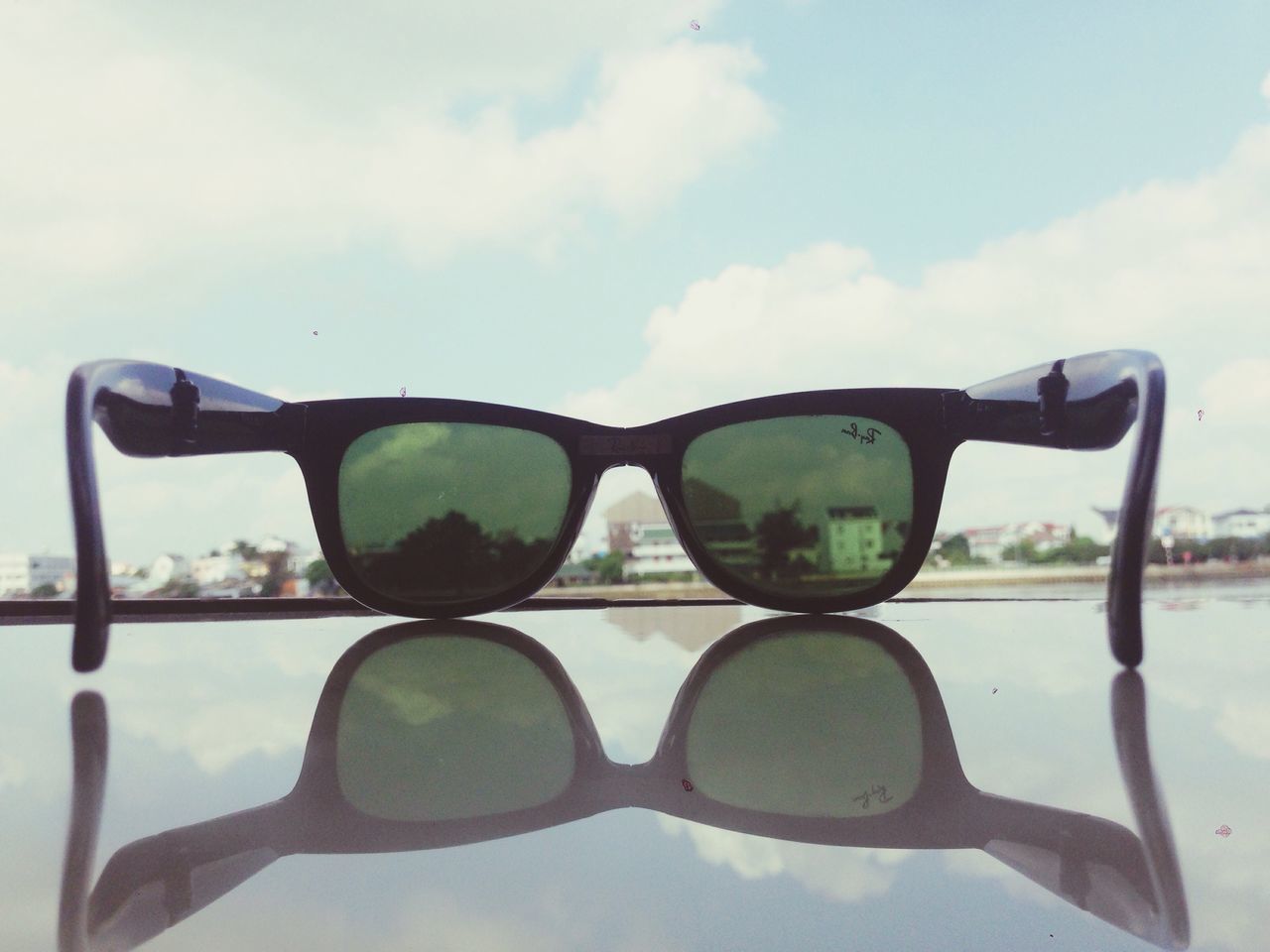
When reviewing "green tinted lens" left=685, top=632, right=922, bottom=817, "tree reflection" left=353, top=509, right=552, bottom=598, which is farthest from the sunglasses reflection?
"tree reflection" left=353, top=509, right=552, bottom=598

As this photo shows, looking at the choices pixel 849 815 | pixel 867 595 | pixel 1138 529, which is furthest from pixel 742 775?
pixel 867 595

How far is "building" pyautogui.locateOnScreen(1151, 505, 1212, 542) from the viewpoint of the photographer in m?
0.38

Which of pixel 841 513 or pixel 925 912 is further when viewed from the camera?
pixel 841 513

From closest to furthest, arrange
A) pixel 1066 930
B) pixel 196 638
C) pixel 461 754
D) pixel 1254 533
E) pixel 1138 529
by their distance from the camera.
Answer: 1. pixel 1066 930
2. pixel 461 754
3. pixel 1138 529
4. pixel 196 638
5. pixel 1254 533

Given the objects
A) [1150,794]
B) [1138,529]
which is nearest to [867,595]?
[1138,529]

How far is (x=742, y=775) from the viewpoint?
0.62 feet

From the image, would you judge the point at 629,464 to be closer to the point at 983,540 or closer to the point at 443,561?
the point at 443,561

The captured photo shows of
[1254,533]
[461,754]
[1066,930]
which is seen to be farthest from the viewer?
[1254,533]

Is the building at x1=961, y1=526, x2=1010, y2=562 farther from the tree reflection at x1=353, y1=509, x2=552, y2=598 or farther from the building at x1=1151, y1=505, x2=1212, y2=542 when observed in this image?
the tree reflection at x1=353, y1=509, x2=552, y2=598

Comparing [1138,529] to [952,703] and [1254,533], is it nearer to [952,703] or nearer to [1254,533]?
[952,703]

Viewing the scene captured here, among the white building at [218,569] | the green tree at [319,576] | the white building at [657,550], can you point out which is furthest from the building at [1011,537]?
the white building at [218,569]

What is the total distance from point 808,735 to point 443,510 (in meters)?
0.40

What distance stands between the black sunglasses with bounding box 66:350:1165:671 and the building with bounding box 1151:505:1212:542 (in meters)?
0.11

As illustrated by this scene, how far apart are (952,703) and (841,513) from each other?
1.03 ft
